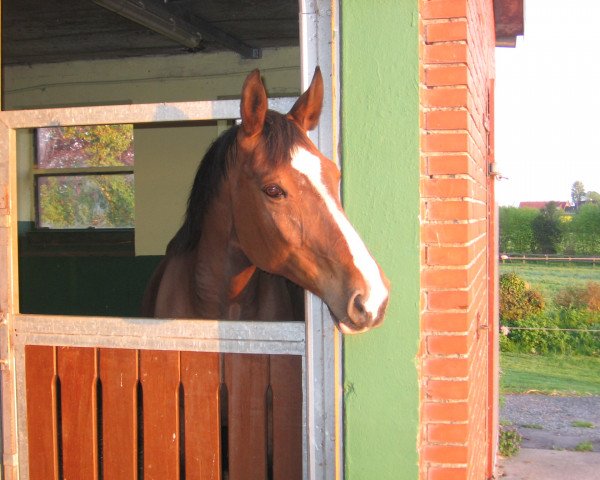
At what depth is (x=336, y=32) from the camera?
2.37 meters

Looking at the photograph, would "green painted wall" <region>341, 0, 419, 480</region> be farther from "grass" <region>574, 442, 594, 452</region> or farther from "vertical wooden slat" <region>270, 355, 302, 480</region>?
"grass" <region>574, 442, 594, 452</region>

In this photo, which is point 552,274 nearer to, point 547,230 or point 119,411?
point 547,230

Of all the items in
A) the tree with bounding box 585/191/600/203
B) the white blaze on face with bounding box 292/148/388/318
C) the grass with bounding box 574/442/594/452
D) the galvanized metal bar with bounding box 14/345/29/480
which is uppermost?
the tree with bounding box 585/191/600/203

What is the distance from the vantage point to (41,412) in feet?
9.00

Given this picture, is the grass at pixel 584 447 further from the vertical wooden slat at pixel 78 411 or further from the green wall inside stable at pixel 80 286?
the vertical wooden slat at pixel 78 411

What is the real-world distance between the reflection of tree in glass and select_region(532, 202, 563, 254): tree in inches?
541

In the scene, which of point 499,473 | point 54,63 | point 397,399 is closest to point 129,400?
point 397,399

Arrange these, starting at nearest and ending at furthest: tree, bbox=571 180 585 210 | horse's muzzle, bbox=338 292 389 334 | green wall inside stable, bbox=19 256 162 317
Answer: horse's muzzle, bbox=338 292 389 334
green wall inside stable, bbox=19 256 162 317
tree, bbox=571 180 585 210

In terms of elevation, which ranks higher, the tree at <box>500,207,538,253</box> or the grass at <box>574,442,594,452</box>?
the tree at <box>500,207,538,253</box>

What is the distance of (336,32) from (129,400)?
161 cm

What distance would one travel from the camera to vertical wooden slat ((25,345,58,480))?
2729 millimetres

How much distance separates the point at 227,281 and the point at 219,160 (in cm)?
59

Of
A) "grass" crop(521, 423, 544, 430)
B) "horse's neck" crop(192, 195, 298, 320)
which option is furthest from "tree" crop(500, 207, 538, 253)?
"horse's neck" crop(192, 195, 298, 320)

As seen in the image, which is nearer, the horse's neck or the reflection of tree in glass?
the horse's neck
